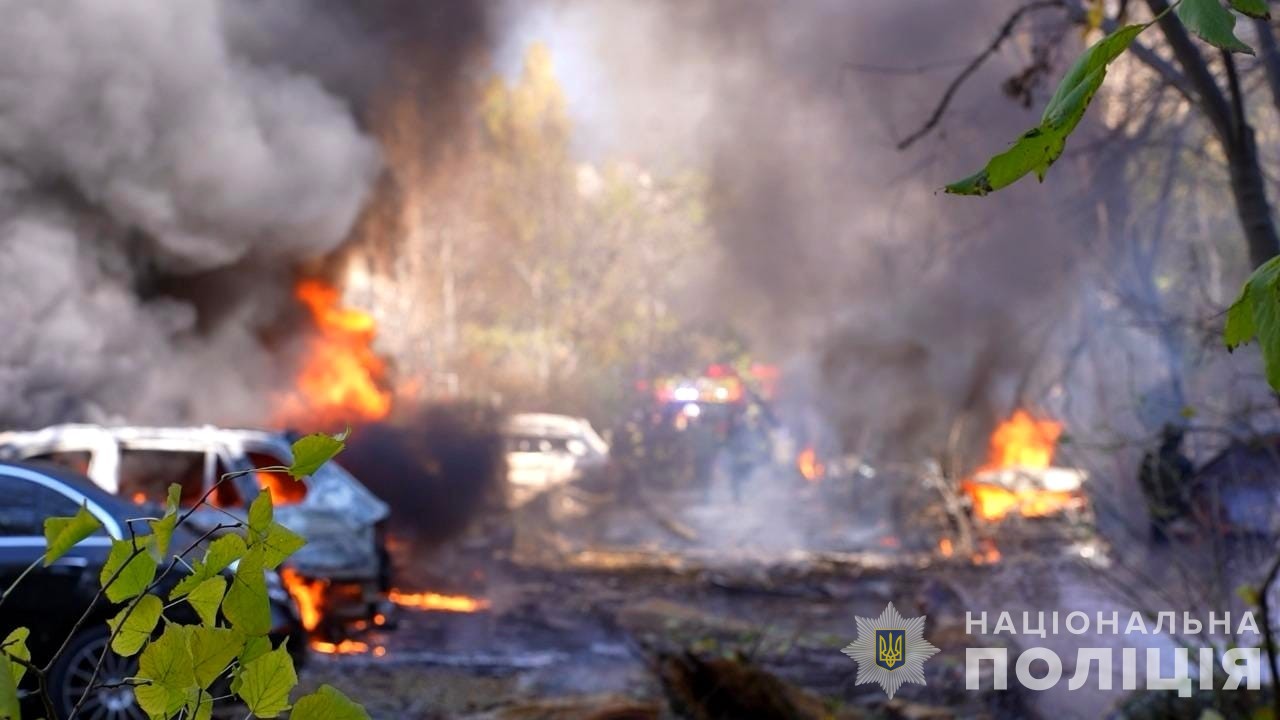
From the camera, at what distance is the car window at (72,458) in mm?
7820

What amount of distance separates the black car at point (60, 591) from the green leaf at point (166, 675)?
4090 millimetres

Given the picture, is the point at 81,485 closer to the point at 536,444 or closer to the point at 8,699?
the point at 8,699

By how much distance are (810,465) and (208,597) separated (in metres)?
18.0

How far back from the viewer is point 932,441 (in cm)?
1852

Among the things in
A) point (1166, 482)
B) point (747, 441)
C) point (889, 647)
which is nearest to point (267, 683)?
point (889, 647)

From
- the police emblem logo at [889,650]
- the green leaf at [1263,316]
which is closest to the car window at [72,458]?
the police emblem logo at [889,650]

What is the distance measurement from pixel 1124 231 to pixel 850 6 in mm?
5740

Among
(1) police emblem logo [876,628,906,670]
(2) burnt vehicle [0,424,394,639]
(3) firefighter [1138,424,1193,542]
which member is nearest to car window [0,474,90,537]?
(2) burnt vehicle [0,424,394,639]

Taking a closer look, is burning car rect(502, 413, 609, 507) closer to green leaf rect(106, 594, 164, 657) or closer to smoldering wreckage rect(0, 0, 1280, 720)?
smoldering wreckage rect(0, 0, 1280, 720)

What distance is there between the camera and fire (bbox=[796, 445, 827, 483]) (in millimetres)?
18147

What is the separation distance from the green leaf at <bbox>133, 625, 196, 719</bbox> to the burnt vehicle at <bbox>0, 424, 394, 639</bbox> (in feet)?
21.8

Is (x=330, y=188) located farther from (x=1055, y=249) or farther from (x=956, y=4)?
(x=1055, y=249)

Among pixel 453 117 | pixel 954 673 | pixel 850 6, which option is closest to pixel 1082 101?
pixel 954 673

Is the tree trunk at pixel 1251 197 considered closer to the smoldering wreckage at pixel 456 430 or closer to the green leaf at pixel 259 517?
the smoldering wreckage at pixel 456 430
